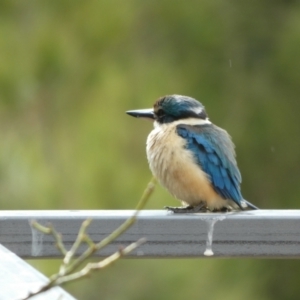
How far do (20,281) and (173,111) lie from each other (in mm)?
2350

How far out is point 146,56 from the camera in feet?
22.9

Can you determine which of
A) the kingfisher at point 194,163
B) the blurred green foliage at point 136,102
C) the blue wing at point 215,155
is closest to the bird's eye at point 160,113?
the kingfisher at point 194,163

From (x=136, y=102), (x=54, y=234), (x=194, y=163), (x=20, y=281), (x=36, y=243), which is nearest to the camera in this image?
(x=54, y=234)

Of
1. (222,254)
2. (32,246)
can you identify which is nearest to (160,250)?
(222,254)

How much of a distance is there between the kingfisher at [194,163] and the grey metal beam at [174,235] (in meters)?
1.06

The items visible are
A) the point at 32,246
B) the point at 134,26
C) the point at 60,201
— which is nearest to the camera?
the point at 32,246

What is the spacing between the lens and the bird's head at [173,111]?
3619 mm

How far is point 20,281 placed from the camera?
1.32 meters

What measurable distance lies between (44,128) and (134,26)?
1118mm

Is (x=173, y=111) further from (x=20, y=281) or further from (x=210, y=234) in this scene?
(x=20, y=281)

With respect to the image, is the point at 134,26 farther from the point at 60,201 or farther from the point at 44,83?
the point at 60,201

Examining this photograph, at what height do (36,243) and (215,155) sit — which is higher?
(36,243)

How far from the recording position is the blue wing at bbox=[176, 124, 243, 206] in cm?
334

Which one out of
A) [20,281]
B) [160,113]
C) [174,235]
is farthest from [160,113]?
[20,281]
